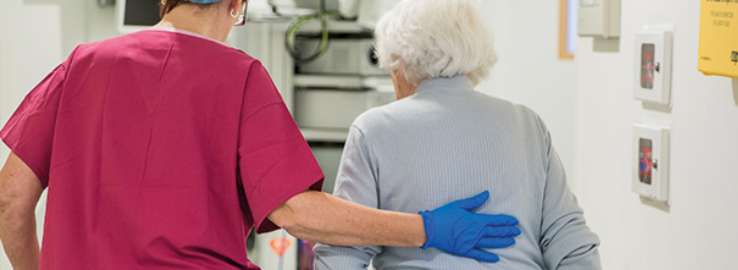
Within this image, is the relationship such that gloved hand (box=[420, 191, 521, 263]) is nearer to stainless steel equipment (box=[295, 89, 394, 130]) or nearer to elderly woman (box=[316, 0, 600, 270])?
elderly woman (box=[316, 0, 600, 270])

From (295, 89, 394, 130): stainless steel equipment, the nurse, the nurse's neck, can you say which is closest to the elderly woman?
the nurse

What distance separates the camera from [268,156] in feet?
5.75

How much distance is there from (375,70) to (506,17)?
1.38m

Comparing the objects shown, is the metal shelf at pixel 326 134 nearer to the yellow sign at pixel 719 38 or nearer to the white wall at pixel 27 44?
the white wall at pixel 27 44

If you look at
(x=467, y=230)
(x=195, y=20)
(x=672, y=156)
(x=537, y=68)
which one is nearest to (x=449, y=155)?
(x=467, y=230)

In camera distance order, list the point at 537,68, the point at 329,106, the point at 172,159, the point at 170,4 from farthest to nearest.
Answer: the point at 329,106 < the point at 537,68 < the point at 170,4 < the point at 172,159

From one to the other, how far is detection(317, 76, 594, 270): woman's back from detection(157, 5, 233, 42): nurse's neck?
334 mm

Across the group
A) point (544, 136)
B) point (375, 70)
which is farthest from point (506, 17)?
point (544, 136)

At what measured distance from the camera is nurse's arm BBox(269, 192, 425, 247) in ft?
5.79

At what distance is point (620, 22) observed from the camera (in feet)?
8.85

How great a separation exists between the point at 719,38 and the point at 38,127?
1177 mm

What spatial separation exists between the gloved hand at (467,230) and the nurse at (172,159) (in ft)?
0.39

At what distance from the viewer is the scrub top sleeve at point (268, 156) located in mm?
1748

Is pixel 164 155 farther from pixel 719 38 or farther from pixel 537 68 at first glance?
pixel 537 68
